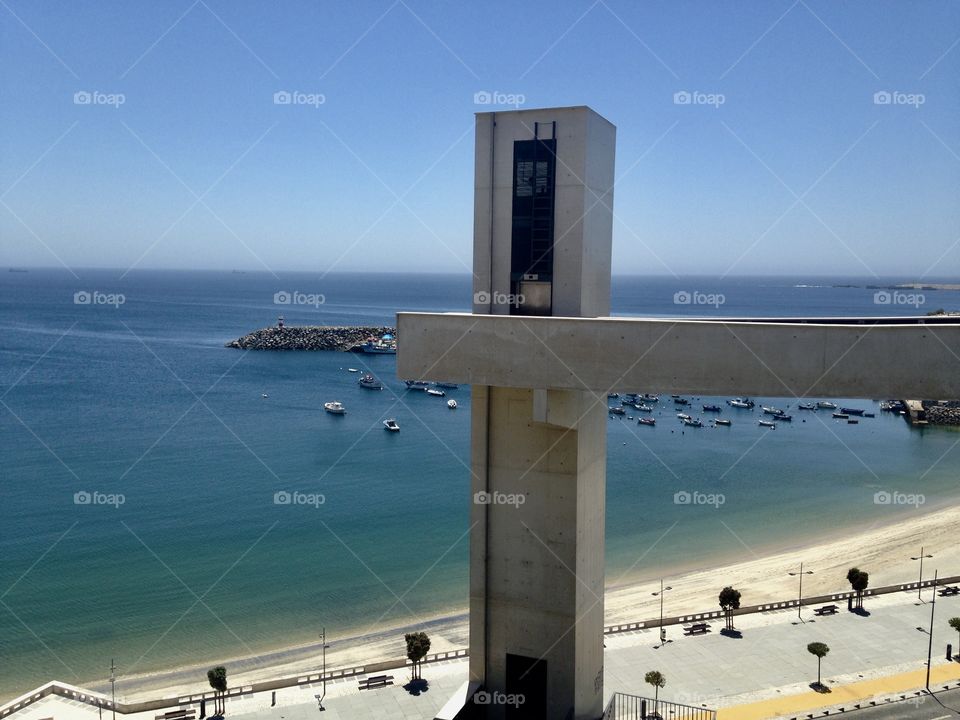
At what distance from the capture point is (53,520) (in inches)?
1448

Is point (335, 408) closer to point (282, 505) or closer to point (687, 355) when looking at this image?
point (282, 505)

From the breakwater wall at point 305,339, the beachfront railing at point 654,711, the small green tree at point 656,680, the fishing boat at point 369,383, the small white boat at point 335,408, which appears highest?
the breakwater wall at point 305,339

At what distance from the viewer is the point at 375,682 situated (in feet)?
62.4

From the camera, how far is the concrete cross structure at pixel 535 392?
10.2 m

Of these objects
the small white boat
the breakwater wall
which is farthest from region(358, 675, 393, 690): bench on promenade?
the breakwater wall

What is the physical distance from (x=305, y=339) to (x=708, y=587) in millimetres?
78404

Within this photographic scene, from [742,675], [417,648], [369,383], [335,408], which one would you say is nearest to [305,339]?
[369,383]

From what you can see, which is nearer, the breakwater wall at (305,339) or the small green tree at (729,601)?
the small green tree at (729,601)

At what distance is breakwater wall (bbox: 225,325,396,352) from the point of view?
97250 mm

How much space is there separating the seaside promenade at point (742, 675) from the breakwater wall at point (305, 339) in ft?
261

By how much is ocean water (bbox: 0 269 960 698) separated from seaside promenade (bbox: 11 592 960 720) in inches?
292

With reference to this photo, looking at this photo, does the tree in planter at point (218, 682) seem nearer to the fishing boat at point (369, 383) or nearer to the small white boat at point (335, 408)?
the small white boat at point (335, 408)

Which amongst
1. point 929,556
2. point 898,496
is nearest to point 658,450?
point 898,496

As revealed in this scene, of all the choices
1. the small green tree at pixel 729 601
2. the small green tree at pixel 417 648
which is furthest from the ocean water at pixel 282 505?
the small green tree at pixel 729 601
